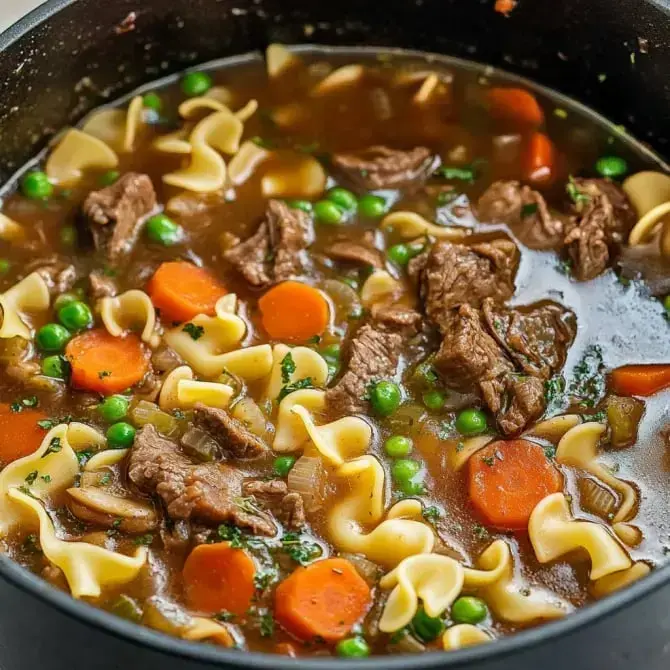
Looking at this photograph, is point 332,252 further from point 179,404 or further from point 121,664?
point 121,664

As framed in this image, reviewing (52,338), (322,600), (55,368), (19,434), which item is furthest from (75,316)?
(322,600)

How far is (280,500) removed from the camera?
15.9 ft

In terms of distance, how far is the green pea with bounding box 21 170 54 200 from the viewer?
6180 mm

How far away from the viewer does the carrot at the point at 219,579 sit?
178 inches

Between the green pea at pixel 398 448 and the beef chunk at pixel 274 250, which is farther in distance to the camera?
the beef chunk at pixel 274 250

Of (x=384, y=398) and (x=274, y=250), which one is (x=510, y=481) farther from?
(x=274, y=250)

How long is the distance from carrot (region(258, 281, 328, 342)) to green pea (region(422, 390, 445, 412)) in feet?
2.16

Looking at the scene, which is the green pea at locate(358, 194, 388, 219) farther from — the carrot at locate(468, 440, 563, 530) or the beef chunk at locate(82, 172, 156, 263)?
the carrot at locate(468, 440, 563, 530)

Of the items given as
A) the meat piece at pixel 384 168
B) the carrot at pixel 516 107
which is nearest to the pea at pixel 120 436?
the meat piece at pixel 384 168

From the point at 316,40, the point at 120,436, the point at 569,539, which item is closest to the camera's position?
the point at 569,539

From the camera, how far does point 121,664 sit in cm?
376

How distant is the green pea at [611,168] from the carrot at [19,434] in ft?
11.1

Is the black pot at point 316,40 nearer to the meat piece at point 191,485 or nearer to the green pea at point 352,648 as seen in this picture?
the meat piece at point 191,485

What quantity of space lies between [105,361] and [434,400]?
162 cm
